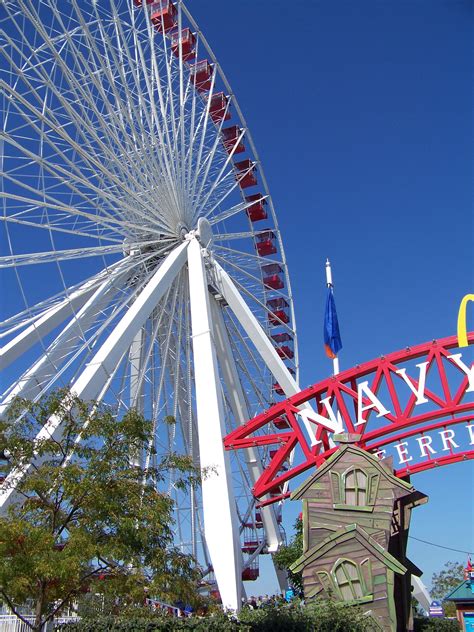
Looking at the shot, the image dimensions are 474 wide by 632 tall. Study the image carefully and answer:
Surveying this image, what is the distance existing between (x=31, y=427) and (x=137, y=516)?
251cm

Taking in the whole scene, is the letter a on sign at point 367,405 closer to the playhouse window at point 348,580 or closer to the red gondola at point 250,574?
the playhouse window at point 348,580

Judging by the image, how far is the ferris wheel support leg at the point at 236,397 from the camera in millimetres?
25891

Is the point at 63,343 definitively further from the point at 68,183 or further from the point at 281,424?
the point at 281,424

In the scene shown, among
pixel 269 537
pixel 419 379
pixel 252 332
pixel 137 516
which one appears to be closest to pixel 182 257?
pixel 252 332

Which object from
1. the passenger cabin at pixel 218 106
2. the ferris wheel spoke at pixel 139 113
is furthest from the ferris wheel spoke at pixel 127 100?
the passenger cabin at pixel 218 106

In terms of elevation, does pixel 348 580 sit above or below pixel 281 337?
below

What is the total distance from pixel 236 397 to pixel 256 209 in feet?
33.0

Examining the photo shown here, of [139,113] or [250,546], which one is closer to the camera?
[139,113]

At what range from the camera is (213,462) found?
18.6 meters

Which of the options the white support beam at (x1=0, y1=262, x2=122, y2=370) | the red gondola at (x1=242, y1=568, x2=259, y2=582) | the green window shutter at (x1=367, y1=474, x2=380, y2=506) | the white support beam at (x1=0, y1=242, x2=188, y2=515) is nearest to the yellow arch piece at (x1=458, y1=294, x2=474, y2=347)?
the green window shutter at (x1=367, y1=474, x2=380, y2=506)

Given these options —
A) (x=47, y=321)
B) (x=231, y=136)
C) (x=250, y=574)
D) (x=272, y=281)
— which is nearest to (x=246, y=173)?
(x=231, y=136)

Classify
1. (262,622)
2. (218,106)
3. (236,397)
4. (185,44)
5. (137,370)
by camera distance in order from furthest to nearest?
(218,106) → (185,44) → (236,397) → (137,370) → (262,622)

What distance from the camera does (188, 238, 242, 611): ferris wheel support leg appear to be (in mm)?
16938

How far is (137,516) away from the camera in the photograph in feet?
37.4
